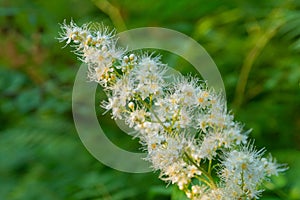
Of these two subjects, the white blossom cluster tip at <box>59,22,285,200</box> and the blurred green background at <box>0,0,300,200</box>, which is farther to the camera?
the blurred green background at <box>0,0,300,200</box>

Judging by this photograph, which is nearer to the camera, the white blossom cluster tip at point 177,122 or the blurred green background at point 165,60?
the white blossom cluster tip at point 177,122

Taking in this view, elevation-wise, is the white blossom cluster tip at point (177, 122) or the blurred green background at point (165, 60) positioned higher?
the blurred green background at point (165, 60)

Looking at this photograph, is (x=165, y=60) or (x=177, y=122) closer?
(x=177, y=122)

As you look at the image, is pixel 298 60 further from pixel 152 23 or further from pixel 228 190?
pixel 228 190

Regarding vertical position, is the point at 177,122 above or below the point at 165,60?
below

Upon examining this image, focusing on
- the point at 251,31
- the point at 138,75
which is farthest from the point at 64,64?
the point at 138,75
